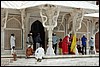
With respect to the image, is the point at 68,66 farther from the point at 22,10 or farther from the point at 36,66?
the point at 22,10

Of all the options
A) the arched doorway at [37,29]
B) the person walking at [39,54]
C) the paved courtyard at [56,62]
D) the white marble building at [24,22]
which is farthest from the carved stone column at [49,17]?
the arched doorway at [37,29]

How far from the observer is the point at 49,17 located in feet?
59.2

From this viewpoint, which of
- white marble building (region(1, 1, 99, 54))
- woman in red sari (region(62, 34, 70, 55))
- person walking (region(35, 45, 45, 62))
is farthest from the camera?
white marble building (region(1, 1, 99, 54))

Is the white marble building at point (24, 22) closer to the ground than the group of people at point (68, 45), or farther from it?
farther from it

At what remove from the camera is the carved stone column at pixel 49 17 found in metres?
17.8

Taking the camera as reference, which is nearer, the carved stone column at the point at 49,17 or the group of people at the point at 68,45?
the carved stone column at the point at 49,17

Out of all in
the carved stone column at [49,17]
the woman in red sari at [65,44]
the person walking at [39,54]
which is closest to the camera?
the person walking at [39,54]

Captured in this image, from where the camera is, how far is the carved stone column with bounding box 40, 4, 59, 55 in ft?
58.3

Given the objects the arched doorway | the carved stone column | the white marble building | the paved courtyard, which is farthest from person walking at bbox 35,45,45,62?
the arched doorway

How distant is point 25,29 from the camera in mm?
20469

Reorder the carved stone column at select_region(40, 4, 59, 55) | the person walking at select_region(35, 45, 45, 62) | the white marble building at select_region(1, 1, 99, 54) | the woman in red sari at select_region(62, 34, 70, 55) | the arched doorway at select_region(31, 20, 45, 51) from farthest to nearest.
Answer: the arched doorway at select_region(31, 20, 45, 51)
the white marble building at select_region(1, 1, 99, 54)
the woman in red sari at select_region(62, 34, 70, 55)
the carved stone column at select_region(40, 4, 59, 55)
the person walking at select_region(35, 45, 45, 62)

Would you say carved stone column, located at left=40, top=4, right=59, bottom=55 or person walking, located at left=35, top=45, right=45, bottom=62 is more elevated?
carved stone column, located at left=40, top=4, right=59, bottom=55

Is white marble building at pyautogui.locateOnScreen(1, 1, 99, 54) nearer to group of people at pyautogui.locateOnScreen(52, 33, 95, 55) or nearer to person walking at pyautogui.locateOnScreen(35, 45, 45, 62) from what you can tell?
group of people at pyautogui.locateOnScreen(52, 33, 95, 55)

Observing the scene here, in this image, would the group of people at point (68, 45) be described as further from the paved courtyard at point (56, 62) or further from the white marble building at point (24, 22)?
the paved courtyard at point (56, 62)
